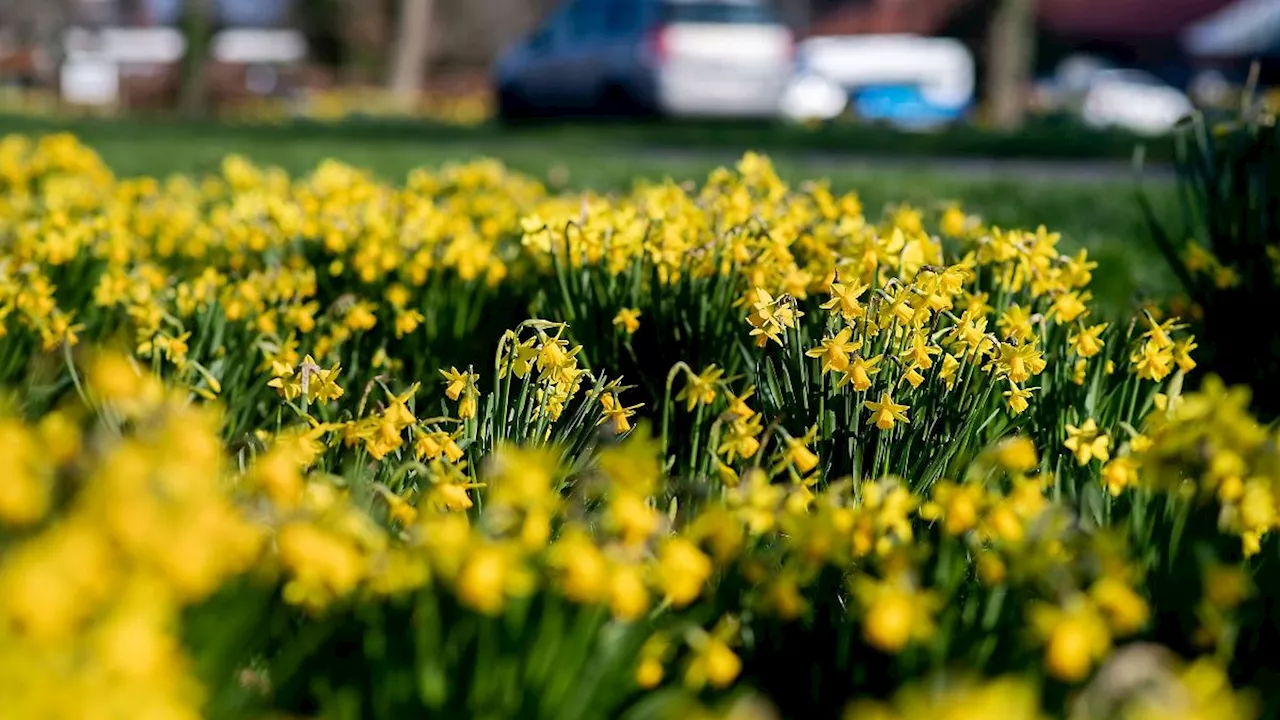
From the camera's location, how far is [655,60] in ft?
48.1

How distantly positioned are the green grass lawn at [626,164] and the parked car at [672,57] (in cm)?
146

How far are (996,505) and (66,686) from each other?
1.09m

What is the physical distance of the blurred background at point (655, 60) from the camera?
15000 millimetres

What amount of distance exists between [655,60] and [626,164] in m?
6.24

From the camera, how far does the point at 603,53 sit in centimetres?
1545

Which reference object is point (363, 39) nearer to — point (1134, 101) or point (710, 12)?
point (1134, 101)

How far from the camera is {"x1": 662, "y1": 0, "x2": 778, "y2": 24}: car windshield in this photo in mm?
14578

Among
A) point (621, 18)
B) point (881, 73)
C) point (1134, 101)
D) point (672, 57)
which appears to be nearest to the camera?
point (672, 57)

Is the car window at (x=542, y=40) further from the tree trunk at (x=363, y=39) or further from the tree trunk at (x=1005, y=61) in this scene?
the tree trunk at (x=363, y=39)

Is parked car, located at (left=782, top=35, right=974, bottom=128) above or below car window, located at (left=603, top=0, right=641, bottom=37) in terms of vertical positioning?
below

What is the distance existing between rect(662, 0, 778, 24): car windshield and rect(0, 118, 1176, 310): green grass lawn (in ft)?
5.85

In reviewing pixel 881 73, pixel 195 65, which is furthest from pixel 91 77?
pixel 881 73

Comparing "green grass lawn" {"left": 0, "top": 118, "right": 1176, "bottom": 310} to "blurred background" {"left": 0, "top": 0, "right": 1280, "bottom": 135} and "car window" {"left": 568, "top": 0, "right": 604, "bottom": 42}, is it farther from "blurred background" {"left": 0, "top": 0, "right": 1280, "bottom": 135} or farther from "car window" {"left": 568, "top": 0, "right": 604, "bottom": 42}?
"car window" {"left": 568, "top": 0, "right": 604, "bottom": 42}

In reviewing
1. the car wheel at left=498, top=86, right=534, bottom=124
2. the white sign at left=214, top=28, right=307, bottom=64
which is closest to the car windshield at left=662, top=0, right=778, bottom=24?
the car wheel at left=498, top=86, right=534, bottom=124
